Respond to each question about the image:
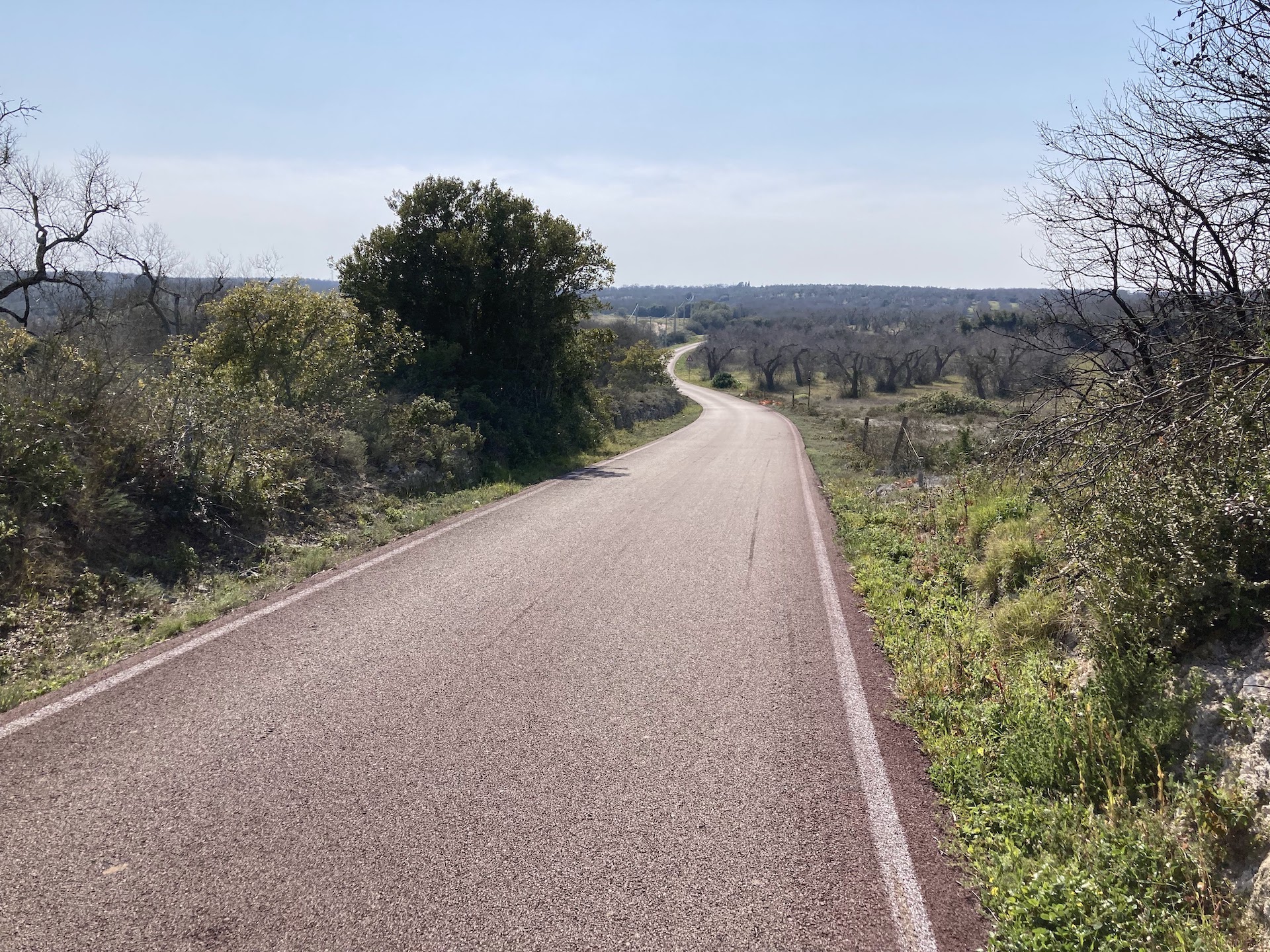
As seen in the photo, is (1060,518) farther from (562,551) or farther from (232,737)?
(232,737)

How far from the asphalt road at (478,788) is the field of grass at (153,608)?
33cm

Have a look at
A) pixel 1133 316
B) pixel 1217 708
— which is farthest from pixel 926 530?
pixel 1217 708

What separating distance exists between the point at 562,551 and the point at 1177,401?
19.2 ft

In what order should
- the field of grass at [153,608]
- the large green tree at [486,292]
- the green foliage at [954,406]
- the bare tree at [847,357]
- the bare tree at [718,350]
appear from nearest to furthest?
the field of grass at [153,608] < the large green tree at [486,292] < the green foliage at [954,406] < the bare tree at [847,357] < the bare tree at [718,350]

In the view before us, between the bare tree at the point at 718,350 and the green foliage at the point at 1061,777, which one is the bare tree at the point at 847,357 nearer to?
the bare tree at the point at 718,350

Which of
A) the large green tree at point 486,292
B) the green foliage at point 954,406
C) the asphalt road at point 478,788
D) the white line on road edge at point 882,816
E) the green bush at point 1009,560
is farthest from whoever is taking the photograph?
the green foliage at point 954,406

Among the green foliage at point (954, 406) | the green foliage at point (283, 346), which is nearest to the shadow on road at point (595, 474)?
the green foliage at point (283, 346)

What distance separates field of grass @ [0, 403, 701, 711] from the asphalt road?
1.10 ft

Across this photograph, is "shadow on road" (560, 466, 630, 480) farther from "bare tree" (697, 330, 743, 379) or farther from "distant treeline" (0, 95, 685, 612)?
"bare tree" (697, 330, 743, 379)

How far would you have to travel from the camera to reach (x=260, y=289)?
12266 millimetres

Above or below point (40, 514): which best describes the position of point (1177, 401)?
above

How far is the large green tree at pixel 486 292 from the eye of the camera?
1758 cm

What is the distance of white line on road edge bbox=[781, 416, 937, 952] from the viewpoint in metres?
2.97

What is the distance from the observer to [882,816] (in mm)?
3684
